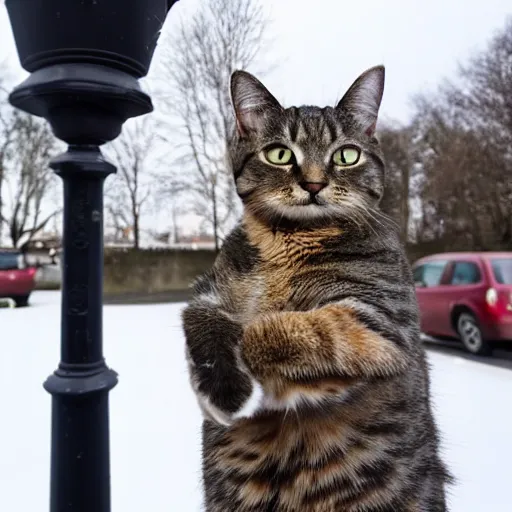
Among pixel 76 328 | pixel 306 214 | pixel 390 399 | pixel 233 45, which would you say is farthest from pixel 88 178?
pixel 233 45

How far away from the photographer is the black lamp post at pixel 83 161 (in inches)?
41.4

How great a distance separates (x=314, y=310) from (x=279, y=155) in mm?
340

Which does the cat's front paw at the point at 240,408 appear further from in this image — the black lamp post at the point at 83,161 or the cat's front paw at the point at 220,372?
the black lamp post at the point at 83,161

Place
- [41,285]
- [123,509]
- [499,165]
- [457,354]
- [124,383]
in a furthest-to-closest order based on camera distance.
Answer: [499,165]
[41,285]
[457,354]
[124,383]
[123,509]

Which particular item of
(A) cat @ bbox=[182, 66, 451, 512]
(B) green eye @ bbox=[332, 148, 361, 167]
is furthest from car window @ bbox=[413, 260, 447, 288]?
(B) green eye @ bbox=[332, 148, 361, 167]

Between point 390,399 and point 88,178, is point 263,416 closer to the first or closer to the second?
point 390,399

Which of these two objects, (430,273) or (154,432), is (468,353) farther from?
(154,432)

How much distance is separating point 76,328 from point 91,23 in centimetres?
67

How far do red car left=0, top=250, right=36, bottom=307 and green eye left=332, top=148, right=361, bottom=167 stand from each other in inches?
294

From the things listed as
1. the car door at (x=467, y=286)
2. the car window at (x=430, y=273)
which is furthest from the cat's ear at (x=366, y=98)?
the car window at (x=430, y=273)

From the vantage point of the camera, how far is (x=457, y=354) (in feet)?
18.3

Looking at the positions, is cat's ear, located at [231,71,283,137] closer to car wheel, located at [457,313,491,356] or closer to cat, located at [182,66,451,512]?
cat, located at [182,66,451,512]

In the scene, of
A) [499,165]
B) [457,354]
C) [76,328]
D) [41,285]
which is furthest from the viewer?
[499,165]

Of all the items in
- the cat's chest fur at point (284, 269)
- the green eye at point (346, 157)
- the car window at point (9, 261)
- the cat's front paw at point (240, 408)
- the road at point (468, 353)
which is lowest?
the road at point (468, 353)
